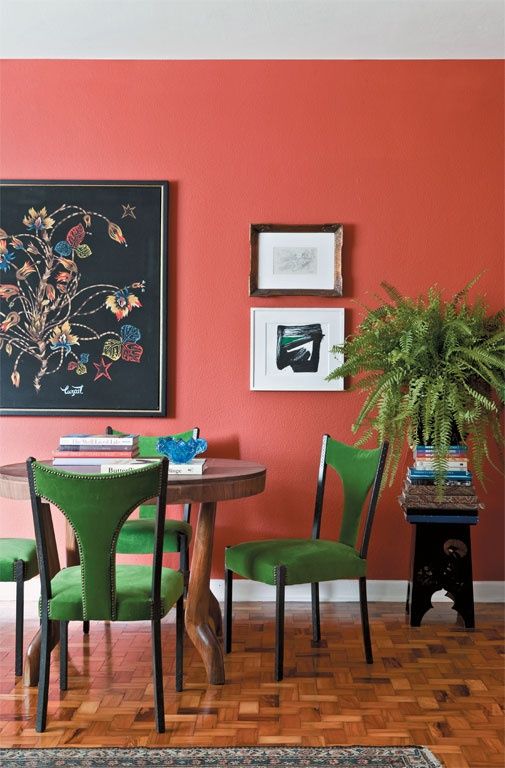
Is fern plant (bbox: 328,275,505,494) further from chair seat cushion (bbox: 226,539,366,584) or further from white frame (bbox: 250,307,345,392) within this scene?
chair seat cushion (bbox: 226,539,366,584)

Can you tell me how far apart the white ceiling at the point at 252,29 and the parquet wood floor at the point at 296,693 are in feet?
8.98

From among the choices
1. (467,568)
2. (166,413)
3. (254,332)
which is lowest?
(467,568)

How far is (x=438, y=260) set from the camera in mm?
4227

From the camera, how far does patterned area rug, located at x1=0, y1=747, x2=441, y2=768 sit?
7.76 feet

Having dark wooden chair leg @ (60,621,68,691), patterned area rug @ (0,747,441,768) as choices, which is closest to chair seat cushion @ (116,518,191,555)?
dark wooden chair leg @ (60,621,68,691)

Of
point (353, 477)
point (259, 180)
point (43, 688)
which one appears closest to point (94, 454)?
point (43, 688)

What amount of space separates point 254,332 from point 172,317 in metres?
0.42

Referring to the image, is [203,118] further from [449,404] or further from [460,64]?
[449,404]

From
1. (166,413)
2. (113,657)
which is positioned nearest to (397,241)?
(166,413)

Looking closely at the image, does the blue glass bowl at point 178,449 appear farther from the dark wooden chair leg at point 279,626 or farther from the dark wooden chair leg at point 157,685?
the dark wooden chair leg at point 157,685

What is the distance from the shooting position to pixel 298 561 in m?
3.15

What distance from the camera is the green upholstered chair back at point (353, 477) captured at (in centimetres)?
336

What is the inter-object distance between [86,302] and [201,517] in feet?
4.98

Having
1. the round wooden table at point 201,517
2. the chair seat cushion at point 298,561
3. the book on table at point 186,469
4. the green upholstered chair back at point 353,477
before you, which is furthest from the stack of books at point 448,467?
the book on table at point 186,469
